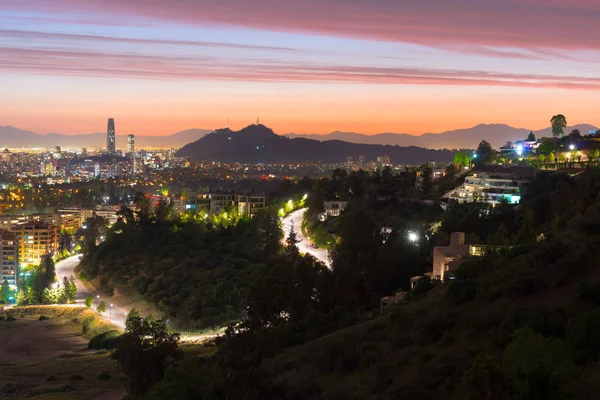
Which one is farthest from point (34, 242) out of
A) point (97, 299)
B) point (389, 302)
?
point (389, 302)

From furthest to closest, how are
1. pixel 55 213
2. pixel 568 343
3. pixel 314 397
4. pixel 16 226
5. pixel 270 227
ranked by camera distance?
pixel 55 213
pixel 16 226
pixel 270 227
pixel 314 397
pixel 568 343

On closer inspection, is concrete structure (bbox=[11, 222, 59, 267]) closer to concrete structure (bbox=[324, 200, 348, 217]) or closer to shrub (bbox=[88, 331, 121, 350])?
concrete structure (bbox=[324, 200, 348, 217])

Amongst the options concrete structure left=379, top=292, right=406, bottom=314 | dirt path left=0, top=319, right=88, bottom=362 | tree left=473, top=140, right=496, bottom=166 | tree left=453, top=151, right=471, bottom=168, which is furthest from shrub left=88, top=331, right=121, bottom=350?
tree left=453, top=151, right=471, bottom=168

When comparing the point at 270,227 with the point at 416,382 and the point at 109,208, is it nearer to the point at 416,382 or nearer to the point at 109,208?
the point at 416,382

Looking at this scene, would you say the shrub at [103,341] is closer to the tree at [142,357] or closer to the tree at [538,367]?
the tree at [142,357]

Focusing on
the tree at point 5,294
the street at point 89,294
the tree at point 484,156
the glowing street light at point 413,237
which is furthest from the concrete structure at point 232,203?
the glowing street light at point 413,237

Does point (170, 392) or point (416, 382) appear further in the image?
point (170, 392)

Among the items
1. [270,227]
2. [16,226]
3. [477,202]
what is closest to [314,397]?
[477,202]
